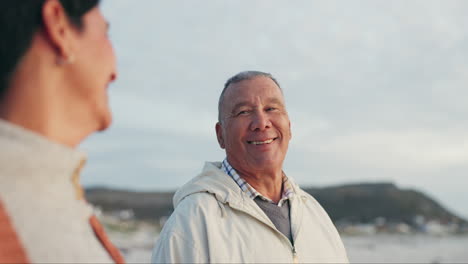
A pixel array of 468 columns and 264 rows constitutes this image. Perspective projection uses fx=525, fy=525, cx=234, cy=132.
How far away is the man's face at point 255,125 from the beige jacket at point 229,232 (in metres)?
0.16

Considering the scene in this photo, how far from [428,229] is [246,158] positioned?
52.4 feet

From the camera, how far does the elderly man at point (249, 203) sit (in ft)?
8.11

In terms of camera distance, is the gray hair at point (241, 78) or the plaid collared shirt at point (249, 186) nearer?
the plaid collared shirt at point (249, 186)

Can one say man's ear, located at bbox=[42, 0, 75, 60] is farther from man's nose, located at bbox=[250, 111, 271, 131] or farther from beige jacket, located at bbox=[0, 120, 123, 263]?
man's nose, located at bbox=[250, 111, 271, 131]

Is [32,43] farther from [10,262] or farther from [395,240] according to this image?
[395,240]

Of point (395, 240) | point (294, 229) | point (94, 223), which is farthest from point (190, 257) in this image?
point (395, 240)

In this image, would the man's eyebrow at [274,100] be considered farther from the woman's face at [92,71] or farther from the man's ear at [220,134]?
the woman's face at [92,71]

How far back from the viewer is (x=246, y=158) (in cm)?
292

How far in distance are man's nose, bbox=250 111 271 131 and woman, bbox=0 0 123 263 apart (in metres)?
1.90

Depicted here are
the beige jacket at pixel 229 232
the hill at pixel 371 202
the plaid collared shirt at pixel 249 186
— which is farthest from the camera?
the hill at pixel 371 202

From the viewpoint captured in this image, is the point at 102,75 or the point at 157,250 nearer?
the point at 102,75

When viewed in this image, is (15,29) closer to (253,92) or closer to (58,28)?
(58,28)

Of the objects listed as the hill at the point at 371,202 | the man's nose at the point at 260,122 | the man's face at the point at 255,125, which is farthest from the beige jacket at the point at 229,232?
the hill at the point at 371,202

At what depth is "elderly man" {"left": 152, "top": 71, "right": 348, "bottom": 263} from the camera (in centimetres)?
247
